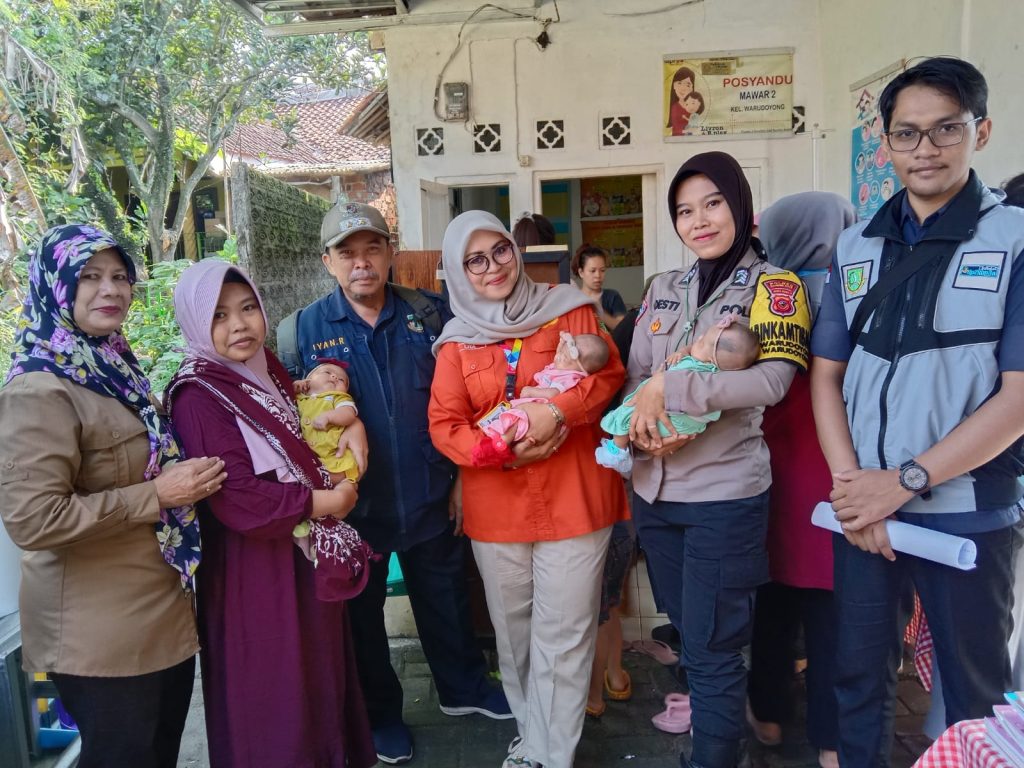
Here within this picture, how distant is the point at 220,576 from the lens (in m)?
2.02

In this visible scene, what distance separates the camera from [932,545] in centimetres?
163

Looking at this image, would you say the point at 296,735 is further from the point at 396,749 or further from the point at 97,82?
the point at 97,82

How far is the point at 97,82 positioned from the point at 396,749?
997cm

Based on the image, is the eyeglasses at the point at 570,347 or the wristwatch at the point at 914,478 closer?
the wristwatch at the point at 914,478

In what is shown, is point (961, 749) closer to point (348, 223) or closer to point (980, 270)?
point (980, 270)

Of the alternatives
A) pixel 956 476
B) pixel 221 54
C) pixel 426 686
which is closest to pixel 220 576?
pixel 426 686

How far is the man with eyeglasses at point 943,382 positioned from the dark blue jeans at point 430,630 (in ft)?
4.80

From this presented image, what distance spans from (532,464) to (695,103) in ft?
15.4

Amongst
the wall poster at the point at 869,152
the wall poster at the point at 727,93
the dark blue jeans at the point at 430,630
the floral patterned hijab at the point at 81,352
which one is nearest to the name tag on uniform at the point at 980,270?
the dark blue jeans at the point at 430,630

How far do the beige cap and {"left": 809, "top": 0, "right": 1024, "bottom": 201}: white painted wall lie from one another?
120 inches

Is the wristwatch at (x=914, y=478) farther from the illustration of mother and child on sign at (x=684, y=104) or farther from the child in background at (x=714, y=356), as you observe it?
the illustration of mother and child on sign at (x=684, y=104)

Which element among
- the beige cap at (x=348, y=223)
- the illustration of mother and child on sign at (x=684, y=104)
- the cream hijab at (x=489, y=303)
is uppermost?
the illustration of mother and child on sign at (x=684, y=104)

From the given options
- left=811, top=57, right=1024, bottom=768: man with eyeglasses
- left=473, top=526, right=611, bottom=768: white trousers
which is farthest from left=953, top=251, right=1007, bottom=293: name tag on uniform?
left=473, top=526, right=611, bottom=768: white trousers

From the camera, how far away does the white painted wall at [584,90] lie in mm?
5848
